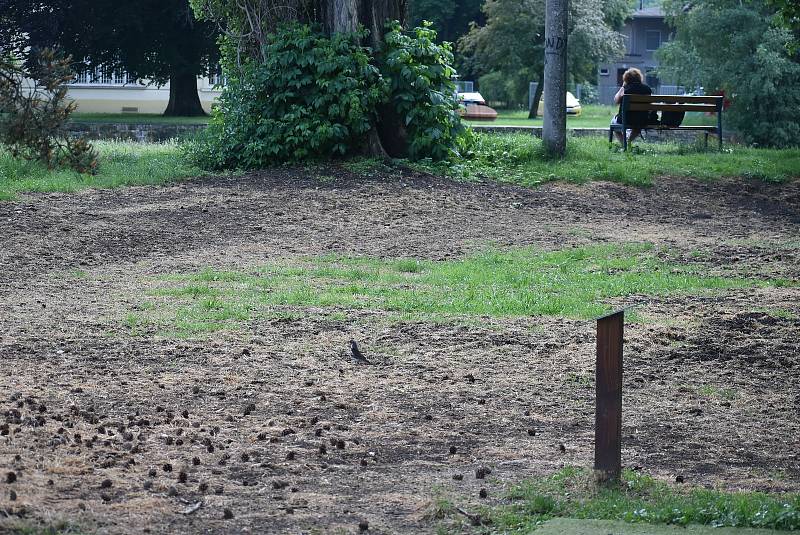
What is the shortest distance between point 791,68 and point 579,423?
23313 millimetres

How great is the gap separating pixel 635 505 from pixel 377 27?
13.0 m

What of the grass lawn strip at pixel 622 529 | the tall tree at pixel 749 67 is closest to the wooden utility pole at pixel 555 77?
the tall tree at pixel 749 67

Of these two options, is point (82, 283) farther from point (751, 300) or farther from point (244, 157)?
point (244, 157)

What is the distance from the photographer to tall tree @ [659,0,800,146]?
27078mm

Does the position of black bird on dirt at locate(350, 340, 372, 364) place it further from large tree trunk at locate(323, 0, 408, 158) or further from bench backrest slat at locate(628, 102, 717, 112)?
bench backrest slat at locate(628, 102, 717, 112)

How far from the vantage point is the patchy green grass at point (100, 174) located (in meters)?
14.5

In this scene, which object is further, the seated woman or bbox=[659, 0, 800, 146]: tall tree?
bbox=[659, 0, 800, 146]: tall tree

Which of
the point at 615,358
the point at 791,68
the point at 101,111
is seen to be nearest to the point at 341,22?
the point at 615,358

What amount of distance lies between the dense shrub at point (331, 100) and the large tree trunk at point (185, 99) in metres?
26.1

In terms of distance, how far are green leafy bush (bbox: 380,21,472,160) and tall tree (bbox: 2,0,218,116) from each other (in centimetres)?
2063

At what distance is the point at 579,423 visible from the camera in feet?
20.1

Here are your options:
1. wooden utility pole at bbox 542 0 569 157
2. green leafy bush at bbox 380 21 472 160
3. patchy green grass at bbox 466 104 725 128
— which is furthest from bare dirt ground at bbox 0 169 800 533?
patchy green grass at bbox 466 104 725 128

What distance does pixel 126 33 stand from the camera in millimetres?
38781

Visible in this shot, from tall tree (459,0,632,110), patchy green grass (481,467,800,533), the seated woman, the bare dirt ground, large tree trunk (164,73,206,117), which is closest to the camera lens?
patchy green grass (481,467,800,533)
